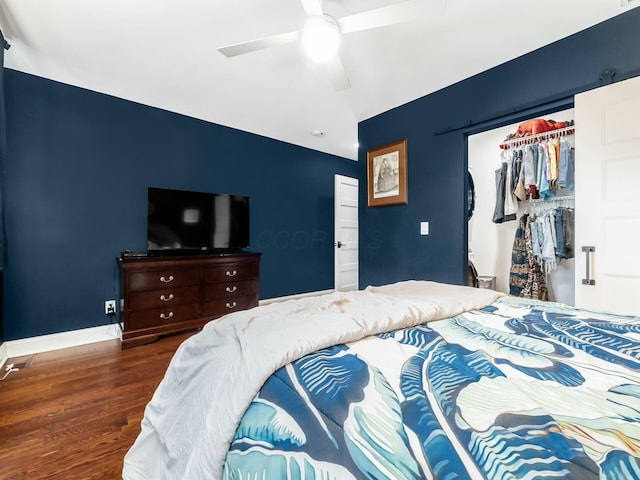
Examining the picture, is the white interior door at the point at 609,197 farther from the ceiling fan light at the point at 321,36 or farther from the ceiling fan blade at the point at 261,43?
the ceiling fan blade at the point at 261,43

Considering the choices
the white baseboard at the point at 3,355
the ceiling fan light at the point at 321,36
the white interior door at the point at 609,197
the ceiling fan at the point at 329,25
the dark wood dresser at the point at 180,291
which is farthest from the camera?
the dark wood dresser at the point at 180,291

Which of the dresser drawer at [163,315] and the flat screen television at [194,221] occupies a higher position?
the flat screen television at [194,221]

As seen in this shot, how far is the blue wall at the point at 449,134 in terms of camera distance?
1845 mm

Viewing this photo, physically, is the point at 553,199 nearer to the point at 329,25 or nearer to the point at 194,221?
the point at 329,25

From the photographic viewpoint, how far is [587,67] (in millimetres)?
1870

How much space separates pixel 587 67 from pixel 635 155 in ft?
2.23

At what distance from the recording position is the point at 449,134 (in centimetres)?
256

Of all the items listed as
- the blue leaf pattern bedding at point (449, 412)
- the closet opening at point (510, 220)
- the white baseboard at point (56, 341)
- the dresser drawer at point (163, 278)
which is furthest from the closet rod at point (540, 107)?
the white baseboard at point (56, 341)

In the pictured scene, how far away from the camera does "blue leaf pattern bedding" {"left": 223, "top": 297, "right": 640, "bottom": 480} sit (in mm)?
409

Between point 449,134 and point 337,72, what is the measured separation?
50.1 inches

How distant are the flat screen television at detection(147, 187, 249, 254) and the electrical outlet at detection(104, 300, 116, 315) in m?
0.60

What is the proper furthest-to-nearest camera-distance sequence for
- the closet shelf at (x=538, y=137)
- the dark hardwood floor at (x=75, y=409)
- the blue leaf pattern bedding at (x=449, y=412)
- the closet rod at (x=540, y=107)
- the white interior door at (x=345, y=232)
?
1. the white interior door at (x=345, y=232)
2. the closet shelf at (x=538, y=137)
3. the closet rod at (x=540, y=107)
4. the dark hardwood floor at (x=75, y=409)
5. the blue leaf pattern bedding at (x=449, y=412)

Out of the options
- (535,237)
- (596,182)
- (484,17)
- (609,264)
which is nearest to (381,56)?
(484,17)

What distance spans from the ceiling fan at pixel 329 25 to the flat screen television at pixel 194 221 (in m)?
1.73
